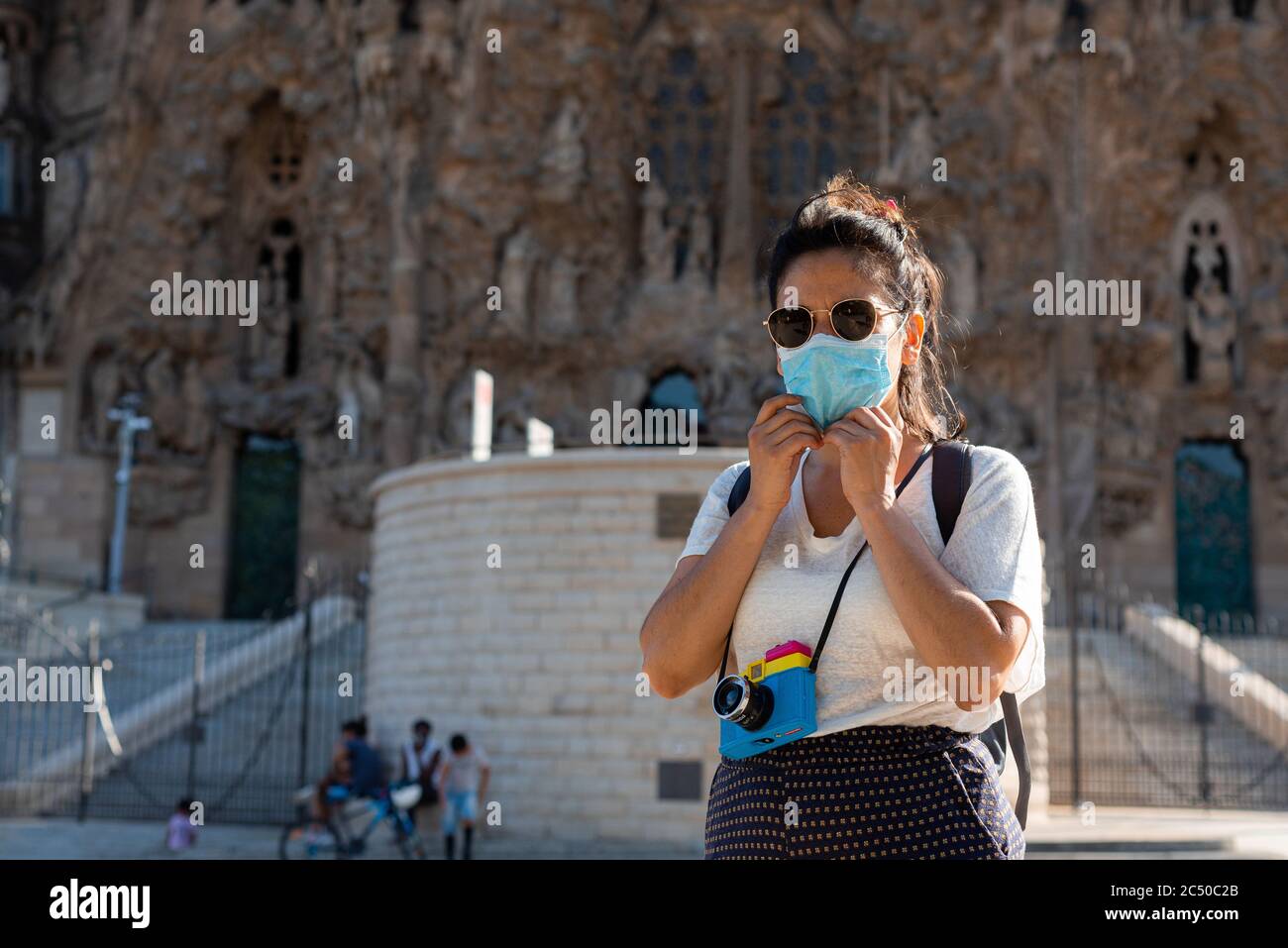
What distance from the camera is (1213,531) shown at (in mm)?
29234

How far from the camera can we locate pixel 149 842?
48.3ft

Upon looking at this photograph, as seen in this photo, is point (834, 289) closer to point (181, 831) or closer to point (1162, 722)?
point (181, 831)

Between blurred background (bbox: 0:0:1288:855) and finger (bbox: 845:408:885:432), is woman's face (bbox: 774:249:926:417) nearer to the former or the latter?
finger (bbox: 845:408:885:432)

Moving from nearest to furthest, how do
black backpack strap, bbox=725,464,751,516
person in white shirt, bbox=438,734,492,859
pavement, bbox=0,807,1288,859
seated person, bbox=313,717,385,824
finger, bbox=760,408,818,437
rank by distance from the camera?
finger, bbox=760,408,818,437 < black backpack strap, bbox=725,464,751,516 < pavement, bbox=0,807,1288,859 < seated person, bbox=313,717,385,824 < person in white shirt, bbox=438,734,492,859

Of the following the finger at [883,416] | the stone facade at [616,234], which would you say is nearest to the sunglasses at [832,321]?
the finger at [883,416]

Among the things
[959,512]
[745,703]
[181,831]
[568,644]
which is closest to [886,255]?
[959,512]

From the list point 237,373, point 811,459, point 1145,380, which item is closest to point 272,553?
point 237,373

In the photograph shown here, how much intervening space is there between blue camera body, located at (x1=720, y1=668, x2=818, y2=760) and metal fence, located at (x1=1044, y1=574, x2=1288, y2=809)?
14886 mm

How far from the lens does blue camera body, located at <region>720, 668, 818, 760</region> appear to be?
2160 mm

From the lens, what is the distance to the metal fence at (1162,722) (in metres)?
16.8

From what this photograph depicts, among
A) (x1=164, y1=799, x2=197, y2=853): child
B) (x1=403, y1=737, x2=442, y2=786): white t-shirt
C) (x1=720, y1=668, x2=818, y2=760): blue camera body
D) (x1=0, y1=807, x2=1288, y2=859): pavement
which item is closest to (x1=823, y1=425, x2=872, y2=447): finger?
(x1=720, y1=668, x2=818, y2=760): blue camera body

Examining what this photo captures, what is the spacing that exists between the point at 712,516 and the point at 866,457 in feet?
1.17
